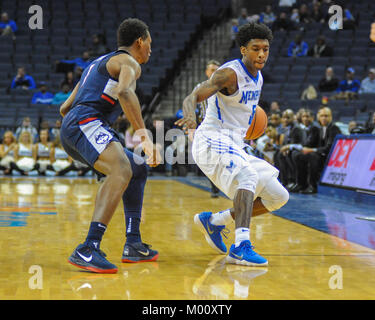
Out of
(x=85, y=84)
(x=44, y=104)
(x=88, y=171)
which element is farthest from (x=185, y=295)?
(x=44, y=104)

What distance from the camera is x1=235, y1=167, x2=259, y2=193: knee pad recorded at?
12.6ft

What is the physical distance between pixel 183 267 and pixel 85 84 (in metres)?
1.30

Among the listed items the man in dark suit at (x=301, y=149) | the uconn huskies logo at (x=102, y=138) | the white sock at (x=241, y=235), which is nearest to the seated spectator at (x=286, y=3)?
the man in dark suit at (x=301, y=149)

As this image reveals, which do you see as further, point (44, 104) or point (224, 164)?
point (44, 104)

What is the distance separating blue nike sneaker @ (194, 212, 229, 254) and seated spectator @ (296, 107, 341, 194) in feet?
17.0

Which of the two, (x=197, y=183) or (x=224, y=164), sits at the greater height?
(x=224, y=164)

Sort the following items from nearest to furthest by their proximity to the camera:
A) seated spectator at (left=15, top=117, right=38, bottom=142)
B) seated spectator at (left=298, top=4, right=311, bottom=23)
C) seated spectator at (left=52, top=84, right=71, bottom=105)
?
seated spectator at (left=15, top=117, right=38, bottom=142)
seated spectator at (left=52, top=84, right=71, bottom=105)
seated spectator at (left=298, top=4, right=311, bottom=23)

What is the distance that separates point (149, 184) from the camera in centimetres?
1083

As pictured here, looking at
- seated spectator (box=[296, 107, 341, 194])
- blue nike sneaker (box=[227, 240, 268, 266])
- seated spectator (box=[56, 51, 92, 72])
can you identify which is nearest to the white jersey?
blue nike sneaker (box=[227, 240, 268, 266])

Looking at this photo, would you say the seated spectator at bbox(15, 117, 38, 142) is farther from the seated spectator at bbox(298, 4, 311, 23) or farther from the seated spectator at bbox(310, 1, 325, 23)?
the seated spectator at bbox(310, 1, 325, 23)

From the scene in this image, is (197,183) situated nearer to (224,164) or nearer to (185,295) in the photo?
(224,164)

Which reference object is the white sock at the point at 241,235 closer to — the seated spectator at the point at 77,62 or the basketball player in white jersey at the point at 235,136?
the basketball player in white jersey at the point at 235,136

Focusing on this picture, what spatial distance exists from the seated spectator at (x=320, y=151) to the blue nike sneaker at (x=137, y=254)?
5764mm

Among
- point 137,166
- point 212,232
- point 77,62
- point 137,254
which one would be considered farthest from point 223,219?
point 77,62
